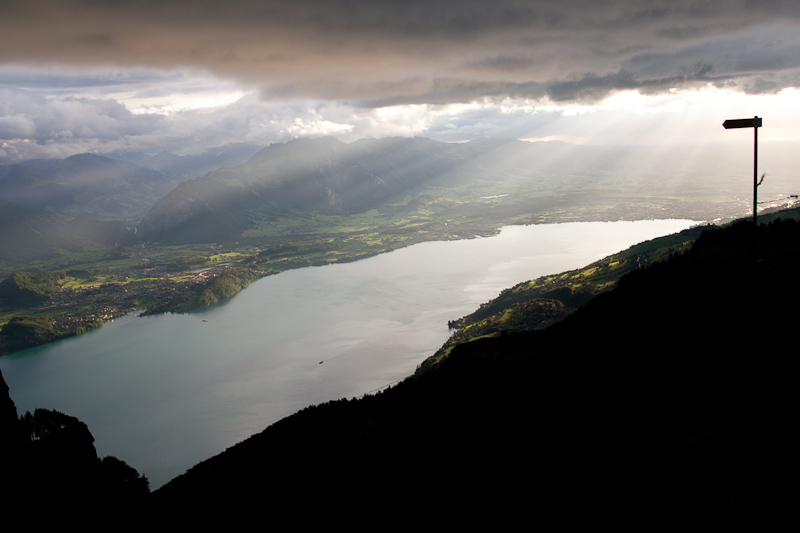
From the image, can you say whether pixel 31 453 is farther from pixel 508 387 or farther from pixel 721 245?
pixel 721 245

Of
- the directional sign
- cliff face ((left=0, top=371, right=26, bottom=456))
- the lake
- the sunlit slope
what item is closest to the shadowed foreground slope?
the directional sign

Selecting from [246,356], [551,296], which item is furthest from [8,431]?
[551,296]

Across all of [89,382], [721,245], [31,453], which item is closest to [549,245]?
[721,245]

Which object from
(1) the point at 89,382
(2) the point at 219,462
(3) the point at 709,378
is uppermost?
(3) the point at 709,378

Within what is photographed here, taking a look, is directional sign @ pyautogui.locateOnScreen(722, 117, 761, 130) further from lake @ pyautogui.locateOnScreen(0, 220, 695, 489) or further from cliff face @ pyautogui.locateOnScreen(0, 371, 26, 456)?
lake @ pyautogui.locateOnScreen(0, 220, 695, 489)

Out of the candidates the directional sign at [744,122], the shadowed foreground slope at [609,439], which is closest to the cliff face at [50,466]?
the shadowed foreground slope at [609,439]

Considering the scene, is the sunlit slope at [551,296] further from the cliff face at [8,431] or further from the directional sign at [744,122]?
the directional sign at [744,122]
